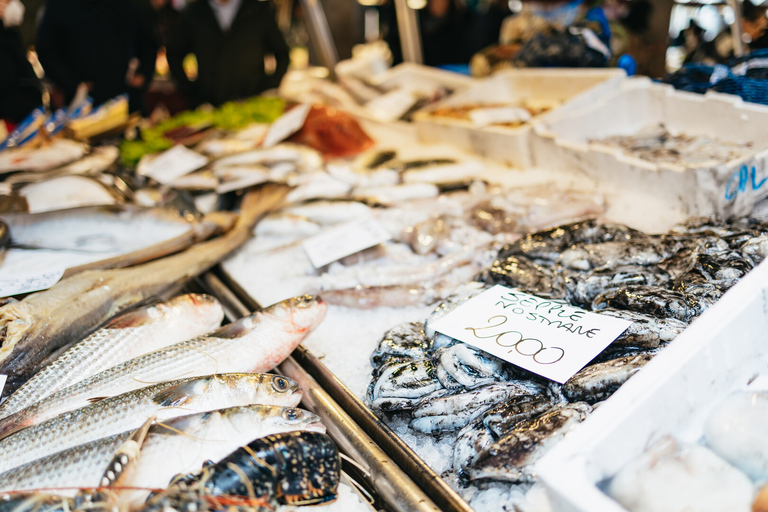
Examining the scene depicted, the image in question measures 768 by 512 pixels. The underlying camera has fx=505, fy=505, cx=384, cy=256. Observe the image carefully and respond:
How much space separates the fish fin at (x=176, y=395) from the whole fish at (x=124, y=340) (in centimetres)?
52

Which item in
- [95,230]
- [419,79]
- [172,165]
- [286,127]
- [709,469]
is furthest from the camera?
[419,79]

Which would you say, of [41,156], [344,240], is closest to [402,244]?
[344,240]

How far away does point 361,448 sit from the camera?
Result: 1577 millimetres

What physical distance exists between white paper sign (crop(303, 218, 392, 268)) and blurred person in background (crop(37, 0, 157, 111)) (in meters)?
5.96

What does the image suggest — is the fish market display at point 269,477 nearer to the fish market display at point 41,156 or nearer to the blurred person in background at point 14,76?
the fish market display at point 41,156

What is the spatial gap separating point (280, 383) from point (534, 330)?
0.88 m

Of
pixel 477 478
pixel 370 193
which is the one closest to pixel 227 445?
pixel 477 478

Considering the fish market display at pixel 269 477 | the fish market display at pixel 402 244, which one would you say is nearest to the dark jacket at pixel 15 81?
the fish market display at pixel 402 244

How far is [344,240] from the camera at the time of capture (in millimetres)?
2842

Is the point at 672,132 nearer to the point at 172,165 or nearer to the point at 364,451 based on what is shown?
the point at 364,451

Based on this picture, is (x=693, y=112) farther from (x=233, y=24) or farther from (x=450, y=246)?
(x=233, y=24)

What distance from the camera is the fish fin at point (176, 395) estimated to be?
161cm

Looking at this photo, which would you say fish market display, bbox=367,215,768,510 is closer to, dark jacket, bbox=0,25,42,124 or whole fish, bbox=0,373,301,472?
whole fish, bbox=0,373,301,472

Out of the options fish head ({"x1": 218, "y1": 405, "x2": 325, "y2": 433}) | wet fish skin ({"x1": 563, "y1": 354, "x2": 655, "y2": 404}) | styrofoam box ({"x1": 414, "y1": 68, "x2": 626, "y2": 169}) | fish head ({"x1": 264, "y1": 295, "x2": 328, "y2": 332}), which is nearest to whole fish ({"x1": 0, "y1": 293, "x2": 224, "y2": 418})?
fish head ({"x1": 264, "y1": 295, "x2": 328, "y2": 332})
